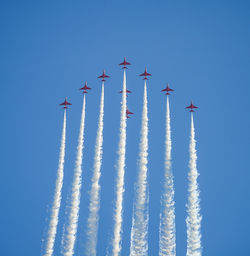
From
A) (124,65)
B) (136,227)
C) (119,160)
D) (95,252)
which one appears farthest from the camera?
(124,65)

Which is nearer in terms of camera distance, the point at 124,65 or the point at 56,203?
the point at 56,203

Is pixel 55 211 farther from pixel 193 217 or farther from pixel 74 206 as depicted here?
pixel 193 217

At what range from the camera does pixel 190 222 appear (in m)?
44.1

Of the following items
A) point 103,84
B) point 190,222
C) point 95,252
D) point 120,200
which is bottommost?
point 95,252

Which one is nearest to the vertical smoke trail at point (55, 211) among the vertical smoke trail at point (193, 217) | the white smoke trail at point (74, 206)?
the white smoke trail at point (74, 206)

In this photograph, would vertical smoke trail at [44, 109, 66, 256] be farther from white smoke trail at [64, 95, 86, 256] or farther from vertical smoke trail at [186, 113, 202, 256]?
vertical smoke trail at [186, 113, 202, 256]

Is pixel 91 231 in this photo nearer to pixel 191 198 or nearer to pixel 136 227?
pixel 136 227

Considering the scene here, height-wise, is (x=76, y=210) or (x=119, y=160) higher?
(x=119, y=160)

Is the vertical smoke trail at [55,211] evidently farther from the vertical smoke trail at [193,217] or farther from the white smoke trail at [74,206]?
the vertical smoke trail at [193,217]

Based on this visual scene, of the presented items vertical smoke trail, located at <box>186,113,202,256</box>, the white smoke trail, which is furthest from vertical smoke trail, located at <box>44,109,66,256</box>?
vertical smoke trail, located at <box>186,113,202,256</box>

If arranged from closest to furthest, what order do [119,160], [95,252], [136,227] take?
[136,227]
[95,252]
[119,160]

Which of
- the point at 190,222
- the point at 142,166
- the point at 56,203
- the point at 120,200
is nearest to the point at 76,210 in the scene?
the point at 56,203

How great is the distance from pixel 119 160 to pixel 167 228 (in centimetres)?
1185

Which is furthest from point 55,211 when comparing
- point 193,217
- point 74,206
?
point 193,217
